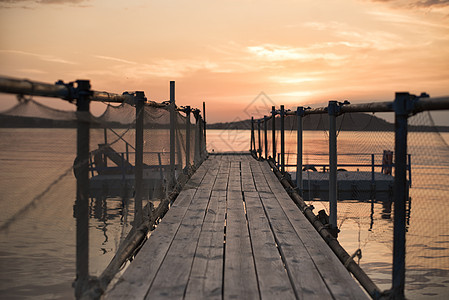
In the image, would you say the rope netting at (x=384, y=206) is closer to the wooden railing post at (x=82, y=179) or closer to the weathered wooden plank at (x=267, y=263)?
the weathered wooden plank at (x=267, y=263)

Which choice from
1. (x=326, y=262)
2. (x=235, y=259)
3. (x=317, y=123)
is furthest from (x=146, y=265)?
(x=317, y=123)

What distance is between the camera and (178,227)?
6012 mm

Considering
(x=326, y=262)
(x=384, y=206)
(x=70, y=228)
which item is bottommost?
(x=384, y=206)

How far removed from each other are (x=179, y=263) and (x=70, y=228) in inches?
56.5

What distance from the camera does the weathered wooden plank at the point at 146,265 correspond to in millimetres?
3721

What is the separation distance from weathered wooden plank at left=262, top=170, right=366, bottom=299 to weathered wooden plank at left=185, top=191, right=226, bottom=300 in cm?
99

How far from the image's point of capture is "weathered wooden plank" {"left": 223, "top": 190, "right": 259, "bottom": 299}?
12.4 ft

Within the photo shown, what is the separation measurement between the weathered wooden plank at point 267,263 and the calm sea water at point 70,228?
1.22m

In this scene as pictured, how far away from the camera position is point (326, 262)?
4559 mm

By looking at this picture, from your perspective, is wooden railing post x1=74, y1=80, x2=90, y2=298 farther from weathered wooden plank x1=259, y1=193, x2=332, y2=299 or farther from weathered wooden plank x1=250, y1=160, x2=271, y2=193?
weathered wooden plank x1=250, y1=160, x2=271, y2=193

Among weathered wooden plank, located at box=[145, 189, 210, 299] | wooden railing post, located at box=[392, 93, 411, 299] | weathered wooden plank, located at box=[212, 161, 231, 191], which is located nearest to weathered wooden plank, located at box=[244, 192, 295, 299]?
weathered wooden plank, located at box=[145, 189, 210, 299]

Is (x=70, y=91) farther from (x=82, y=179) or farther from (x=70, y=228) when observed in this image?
(x=70, y=228)

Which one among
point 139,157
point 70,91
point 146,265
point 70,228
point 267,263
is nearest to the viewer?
point 70,91

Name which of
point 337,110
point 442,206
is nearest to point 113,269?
point 337,110
